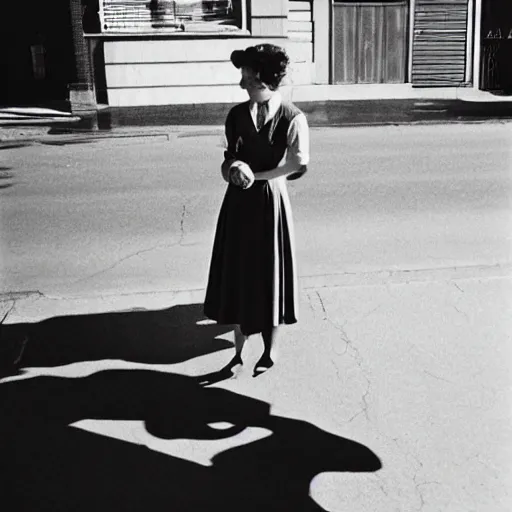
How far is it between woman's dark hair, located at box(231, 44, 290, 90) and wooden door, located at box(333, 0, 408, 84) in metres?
17.6

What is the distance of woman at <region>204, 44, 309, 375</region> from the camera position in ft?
13.7

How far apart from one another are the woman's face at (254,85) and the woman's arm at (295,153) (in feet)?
0.72

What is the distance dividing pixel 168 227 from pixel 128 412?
4081mm

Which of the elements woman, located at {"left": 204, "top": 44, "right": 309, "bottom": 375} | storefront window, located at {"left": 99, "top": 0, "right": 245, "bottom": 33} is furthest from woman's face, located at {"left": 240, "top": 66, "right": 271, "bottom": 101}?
storefront window, located at {"left": 99, "top": 0, "right": 245, "bottom": 33}

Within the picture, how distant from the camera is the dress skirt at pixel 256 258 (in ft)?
14.2

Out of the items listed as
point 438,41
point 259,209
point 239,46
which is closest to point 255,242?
point 259,209

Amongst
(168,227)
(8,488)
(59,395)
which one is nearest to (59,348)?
(59,395)

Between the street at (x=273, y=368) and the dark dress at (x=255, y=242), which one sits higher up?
the dark dress at (x=255, y=242)

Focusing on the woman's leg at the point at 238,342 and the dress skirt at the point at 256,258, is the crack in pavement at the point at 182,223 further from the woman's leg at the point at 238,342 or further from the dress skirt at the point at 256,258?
the dress skirt at the point at 256,258

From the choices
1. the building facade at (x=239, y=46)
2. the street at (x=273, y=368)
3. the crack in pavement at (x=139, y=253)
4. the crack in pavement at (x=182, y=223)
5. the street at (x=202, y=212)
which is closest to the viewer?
the street at (x=273, y=368)

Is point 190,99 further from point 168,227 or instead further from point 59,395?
point 59,395

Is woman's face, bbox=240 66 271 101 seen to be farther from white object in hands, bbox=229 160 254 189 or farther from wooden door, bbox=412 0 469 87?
wooden door, bbox=412 0 469 87

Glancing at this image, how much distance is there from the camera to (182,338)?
16.8ft

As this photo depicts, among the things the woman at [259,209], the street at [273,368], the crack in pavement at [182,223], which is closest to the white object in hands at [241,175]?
the woman at [259,209]
